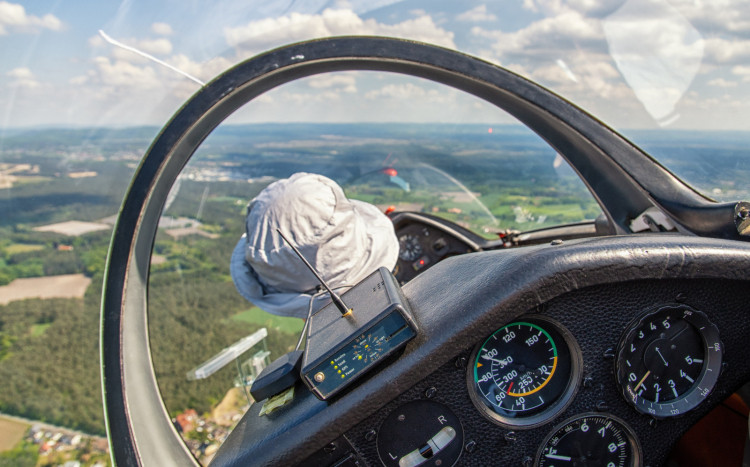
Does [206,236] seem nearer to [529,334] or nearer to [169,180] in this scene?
[169,180]

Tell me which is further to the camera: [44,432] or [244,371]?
[44,432]

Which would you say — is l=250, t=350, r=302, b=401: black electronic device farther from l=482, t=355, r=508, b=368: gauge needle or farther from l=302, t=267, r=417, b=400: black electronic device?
l=482, t=355, r=508, b=368: gauge needle

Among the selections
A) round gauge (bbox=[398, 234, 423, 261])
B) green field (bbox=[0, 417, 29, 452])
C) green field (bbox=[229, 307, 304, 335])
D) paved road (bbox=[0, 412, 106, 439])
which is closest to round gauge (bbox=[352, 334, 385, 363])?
round gauge (bbox=[398, 234, 423, 261])

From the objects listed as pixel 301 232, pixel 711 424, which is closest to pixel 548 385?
pixel 711 424

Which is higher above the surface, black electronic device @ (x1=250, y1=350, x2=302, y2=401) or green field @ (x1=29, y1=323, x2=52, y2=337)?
black electronic device @ (x1=250, y1=350, x2=302, y2=401)

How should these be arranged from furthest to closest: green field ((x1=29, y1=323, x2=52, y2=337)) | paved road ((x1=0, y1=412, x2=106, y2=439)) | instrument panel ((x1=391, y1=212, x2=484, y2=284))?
green field ((x1=29, y1=323, x2=52, y2=337)) < paved road ((x1=0, y1=412, x2=106, y2=439)) < instrument panel ((x1=391, y1=212, x2=484, y2=284))

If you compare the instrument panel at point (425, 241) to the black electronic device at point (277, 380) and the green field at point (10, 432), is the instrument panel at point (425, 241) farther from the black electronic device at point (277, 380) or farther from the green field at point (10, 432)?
the green field at point (10, 432)

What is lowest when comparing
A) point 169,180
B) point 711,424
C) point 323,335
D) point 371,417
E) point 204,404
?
point 204,404

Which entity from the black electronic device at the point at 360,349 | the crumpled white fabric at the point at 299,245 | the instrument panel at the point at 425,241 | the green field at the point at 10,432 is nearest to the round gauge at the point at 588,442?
the black electronic device at the point at 360,349
